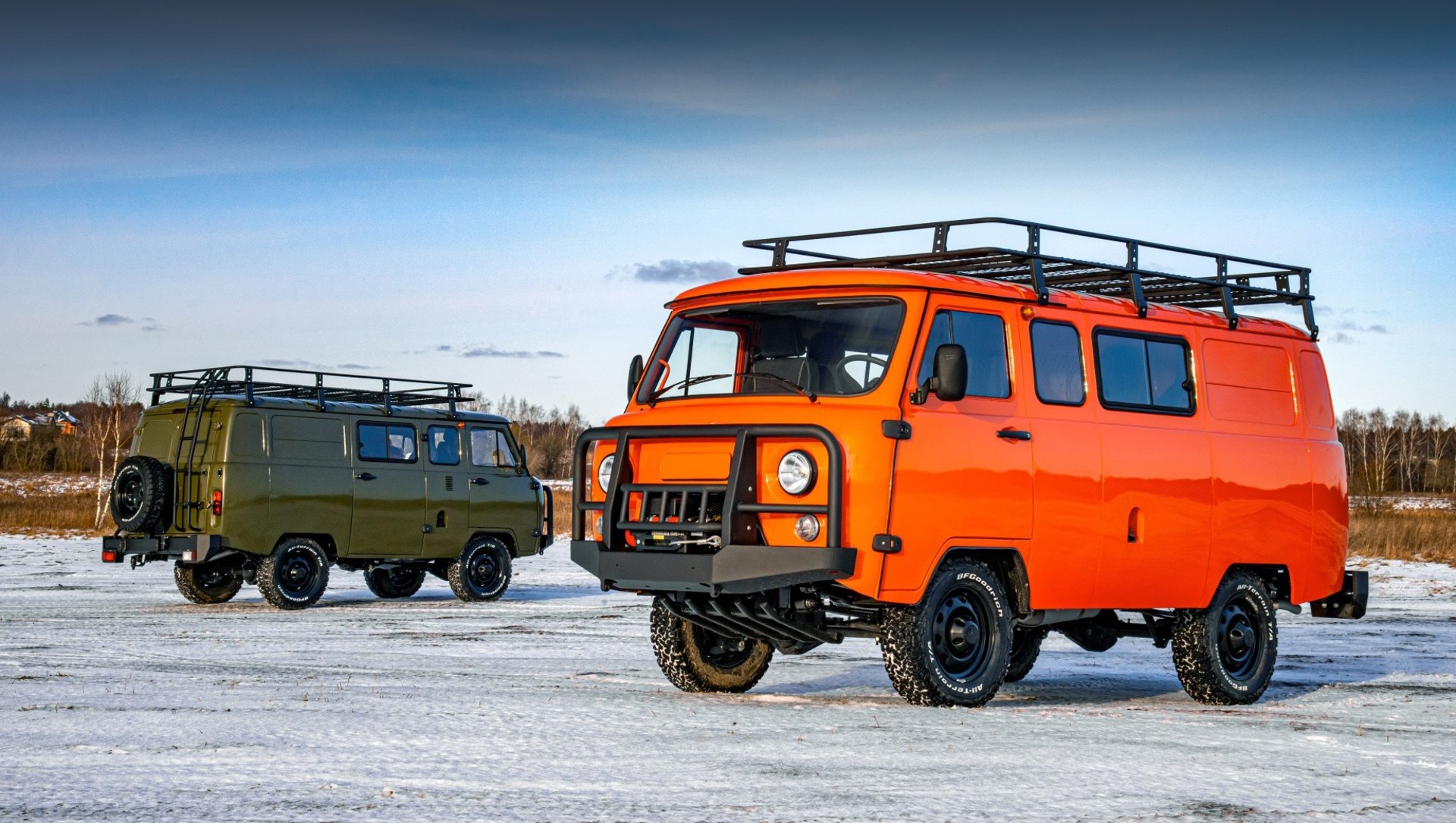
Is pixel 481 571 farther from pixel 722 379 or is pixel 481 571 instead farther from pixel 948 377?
pixel 948 377

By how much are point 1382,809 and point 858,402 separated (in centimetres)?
380

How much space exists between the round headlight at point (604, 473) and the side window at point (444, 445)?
36.7 ft

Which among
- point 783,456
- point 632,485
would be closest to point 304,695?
point 632,485

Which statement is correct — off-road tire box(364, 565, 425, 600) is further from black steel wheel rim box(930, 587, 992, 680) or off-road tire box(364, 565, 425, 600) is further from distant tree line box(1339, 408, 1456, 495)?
distant tree line box(1339, 408, 1456, 495)

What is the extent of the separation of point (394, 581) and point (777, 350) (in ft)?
43.2

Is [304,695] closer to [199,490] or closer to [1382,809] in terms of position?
[1382,809]

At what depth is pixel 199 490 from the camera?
1930 cm

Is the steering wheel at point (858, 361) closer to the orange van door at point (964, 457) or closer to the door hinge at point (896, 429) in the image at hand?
the orange van door at point (964, 457)

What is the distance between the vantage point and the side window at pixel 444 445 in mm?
21469

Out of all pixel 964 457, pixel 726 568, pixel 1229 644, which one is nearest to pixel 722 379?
pixel 726 568

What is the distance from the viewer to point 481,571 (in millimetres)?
21844

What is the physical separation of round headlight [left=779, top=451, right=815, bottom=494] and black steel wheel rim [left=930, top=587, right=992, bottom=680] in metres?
1.14

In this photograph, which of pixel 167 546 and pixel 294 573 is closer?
pixel 167 546

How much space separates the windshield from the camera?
33.0 ft
